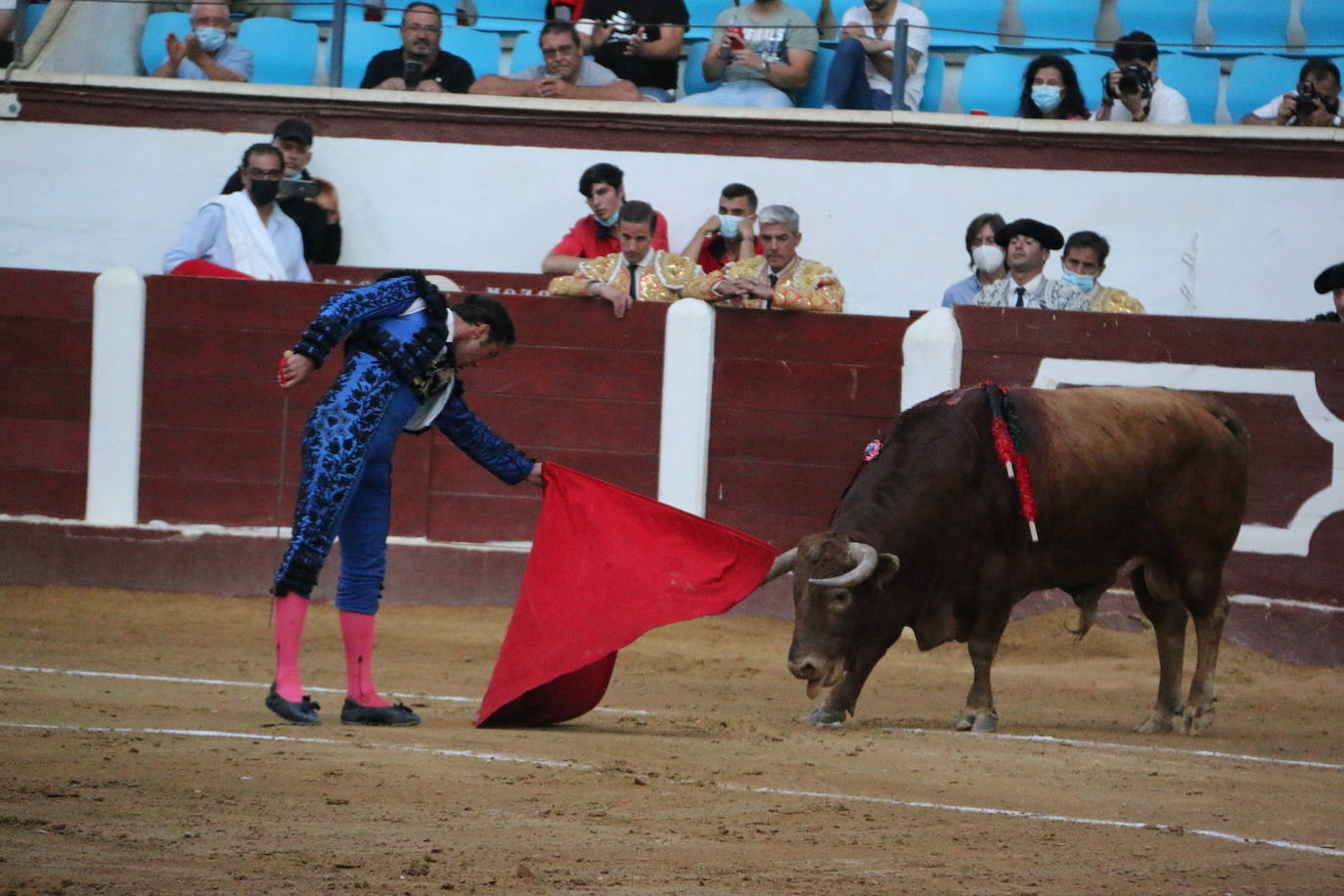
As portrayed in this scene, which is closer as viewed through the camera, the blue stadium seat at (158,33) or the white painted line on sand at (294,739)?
the white painted line on sand at (294,739)

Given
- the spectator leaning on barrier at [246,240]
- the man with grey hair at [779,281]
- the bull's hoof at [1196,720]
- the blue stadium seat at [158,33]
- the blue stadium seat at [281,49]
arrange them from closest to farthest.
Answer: the bull's hoof at [1196,720]
the man with grey hair at [779,281]
the spectator leaning on barrier at [246,240]
the blue stadium seat at [281,49]
the blue stadium seat at [158,33]

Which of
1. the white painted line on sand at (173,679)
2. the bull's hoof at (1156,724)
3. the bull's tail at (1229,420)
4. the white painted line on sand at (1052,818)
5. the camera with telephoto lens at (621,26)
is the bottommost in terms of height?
the white painted line on sand at (173,679)

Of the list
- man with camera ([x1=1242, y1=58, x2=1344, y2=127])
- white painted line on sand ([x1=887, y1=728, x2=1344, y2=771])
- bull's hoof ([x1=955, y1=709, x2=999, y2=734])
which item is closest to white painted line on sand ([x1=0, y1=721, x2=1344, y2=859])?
white painted line on sand ([x1=887, y1=728, x2=1344, y2=771])

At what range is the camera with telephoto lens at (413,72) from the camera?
31.2 feet

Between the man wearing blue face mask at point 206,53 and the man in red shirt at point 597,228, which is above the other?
the man wearing blue face mask at point 206,53

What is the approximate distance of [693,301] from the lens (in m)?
8.36

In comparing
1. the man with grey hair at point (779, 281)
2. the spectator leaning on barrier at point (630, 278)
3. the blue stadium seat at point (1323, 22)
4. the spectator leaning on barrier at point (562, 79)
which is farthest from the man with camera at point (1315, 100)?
the spectator leaning on barrier at point (562, 79)

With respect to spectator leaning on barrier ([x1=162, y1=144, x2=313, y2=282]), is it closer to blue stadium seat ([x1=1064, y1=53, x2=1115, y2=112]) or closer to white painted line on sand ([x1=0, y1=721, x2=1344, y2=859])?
blue stadium seat ([x1=1064, y1=53, x2=1115, y2=112])

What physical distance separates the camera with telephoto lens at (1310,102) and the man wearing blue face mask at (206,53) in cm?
541

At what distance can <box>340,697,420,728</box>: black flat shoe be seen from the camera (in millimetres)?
5258

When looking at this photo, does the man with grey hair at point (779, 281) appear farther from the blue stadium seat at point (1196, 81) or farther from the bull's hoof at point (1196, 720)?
the bull's hoof at point (1196, 720)

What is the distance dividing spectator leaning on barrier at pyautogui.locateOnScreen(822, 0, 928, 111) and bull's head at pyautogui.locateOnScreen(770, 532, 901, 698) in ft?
13.4

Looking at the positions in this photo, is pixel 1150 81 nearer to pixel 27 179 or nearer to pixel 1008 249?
pixel 1008 249

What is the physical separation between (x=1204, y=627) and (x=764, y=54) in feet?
13.8
